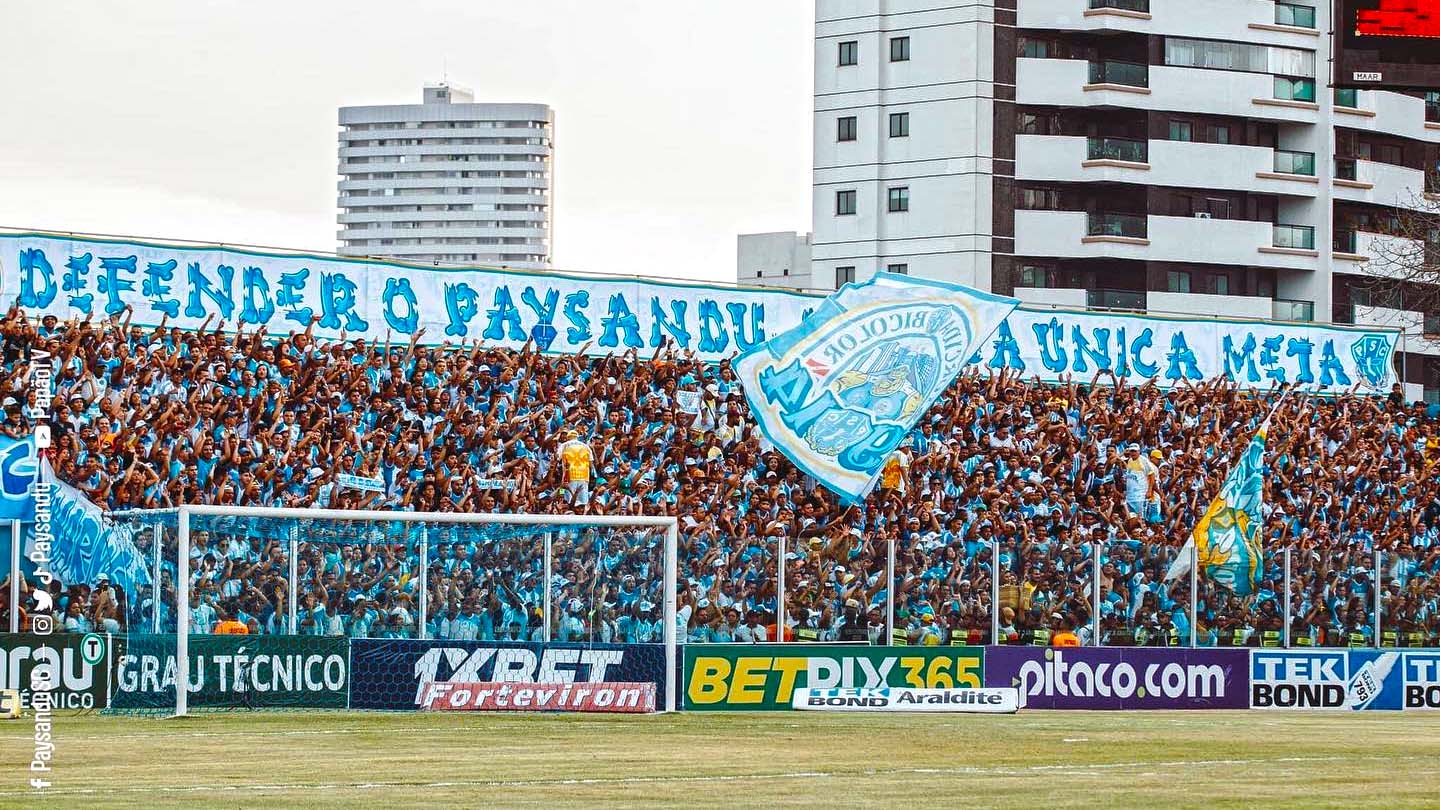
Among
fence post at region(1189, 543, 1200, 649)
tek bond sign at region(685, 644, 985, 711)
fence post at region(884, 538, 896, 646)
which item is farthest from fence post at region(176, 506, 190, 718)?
fence post at region(1189, 543, 1200, 649)

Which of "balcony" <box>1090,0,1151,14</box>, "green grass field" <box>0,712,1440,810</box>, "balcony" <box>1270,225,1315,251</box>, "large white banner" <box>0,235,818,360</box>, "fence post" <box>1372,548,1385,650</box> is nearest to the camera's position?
"green grass field" <box>0,712,1440,810</box>

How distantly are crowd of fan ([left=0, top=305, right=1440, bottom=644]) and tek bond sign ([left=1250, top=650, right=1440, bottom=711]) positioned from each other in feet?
1.52

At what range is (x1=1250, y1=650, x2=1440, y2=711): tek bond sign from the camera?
35.8m

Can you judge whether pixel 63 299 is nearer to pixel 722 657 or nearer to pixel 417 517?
pixel 417 517

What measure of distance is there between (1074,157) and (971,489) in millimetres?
38042

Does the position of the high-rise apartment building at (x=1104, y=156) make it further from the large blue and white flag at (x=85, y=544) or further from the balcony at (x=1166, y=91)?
the large blue and white flag at (x=85, y=544)

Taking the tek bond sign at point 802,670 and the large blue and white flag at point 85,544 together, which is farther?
the tek bond sign at point 802,670

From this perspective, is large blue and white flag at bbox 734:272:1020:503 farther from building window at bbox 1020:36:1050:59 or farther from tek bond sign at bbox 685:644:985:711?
building window at bbox 1020:36:1050:59

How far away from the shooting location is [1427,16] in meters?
31.0

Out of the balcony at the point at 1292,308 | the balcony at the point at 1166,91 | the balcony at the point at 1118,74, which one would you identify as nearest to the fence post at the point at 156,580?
the balcony at the point at 1166,91

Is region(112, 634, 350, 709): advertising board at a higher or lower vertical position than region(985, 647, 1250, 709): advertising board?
higher

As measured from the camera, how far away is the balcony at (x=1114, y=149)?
75375 mm

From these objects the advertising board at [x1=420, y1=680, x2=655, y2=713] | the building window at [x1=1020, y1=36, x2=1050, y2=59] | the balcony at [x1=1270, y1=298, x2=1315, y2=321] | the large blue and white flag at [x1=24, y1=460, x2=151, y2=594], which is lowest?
the advertising board at [x1=420, y1=680, x2=655, y2=713]

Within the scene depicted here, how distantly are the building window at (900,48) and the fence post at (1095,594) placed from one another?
145 ft
